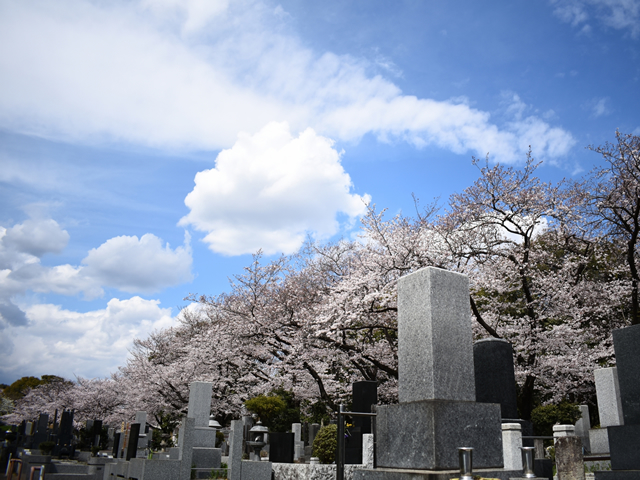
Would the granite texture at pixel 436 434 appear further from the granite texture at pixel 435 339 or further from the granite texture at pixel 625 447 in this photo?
the granite texture at pixel 625 447

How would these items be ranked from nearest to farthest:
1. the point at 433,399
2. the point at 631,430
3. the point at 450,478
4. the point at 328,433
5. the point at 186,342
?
1. the point at 450,478
2. the point at 433,399
3. the point at 631,430
4. the point at 328,433
5. the point at 186,342

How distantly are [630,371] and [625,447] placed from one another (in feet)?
2.94

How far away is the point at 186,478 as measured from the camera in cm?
1027

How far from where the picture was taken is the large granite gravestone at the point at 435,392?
4.79 meters

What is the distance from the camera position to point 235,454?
10.9m

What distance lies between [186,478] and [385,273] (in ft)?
28.4

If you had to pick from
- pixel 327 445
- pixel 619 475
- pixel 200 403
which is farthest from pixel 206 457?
pixel 619 475

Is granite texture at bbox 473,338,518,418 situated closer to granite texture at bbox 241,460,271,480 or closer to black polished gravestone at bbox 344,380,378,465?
black polished gravestone at bbox 344,380,378,465

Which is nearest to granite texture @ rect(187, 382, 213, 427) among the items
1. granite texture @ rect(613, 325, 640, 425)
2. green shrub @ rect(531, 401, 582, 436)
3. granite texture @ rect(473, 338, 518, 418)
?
granite texture @ rect(473, 338, 518, 418)

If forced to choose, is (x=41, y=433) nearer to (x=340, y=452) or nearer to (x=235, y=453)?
(x=235, y=453)

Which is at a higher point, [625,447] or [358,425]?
[625,447]

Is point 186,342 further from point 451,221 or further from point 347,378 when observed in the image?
point 451,221

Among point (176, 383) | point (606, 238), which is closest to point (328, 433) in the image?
point (606, 238)

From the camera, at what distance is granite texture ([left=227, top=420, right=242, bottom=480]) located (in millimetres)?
10742
